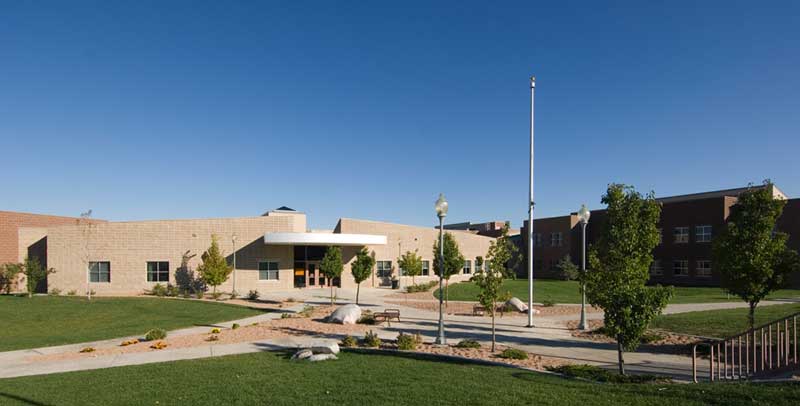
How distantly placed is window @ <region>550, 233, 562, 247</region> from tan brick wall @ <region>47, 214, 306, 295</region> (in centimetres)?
3895

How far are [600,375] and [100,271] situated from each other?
134ft

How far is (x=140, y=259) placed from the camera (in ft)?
129

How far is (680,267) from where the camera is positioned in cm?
4912

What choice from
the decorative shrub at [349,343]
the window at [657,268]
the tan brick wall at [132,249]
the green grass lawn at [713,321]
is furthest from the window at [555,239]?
the decorative shrub at [349,343]

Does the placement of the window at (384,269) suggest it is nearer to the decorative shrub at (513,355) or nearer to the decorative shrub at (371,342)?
the decorative shrub at (371,342)

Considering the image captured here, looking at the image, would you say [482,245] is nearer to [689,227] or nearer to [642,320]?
[689,227]

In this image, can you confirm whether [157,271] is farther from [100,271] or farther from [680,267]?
[680,267]

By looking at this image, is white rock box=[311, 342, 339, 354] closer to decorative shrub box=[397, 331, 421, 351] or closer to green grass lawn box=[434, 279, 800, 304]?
decorative shrub box=[397, 331, 421, 351]

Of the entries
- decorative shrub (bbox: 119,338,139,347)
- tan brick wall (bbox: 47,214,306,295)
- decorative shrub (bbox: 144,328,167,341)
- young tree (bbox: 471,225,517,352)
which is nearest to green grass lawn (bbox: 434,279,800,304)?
young tree (bbox: 471,225,517,352)

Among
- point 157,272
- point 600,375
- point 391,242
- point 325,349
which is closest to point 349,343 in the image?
point 325,349

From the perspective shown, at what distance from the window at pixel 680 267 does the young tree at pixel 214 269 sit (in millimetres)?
43987

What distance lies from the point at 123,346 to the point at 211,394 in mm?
9575

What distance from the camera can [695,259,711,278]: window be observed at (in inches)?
1838

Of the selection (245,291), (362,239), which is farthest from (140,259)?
(362,239)
